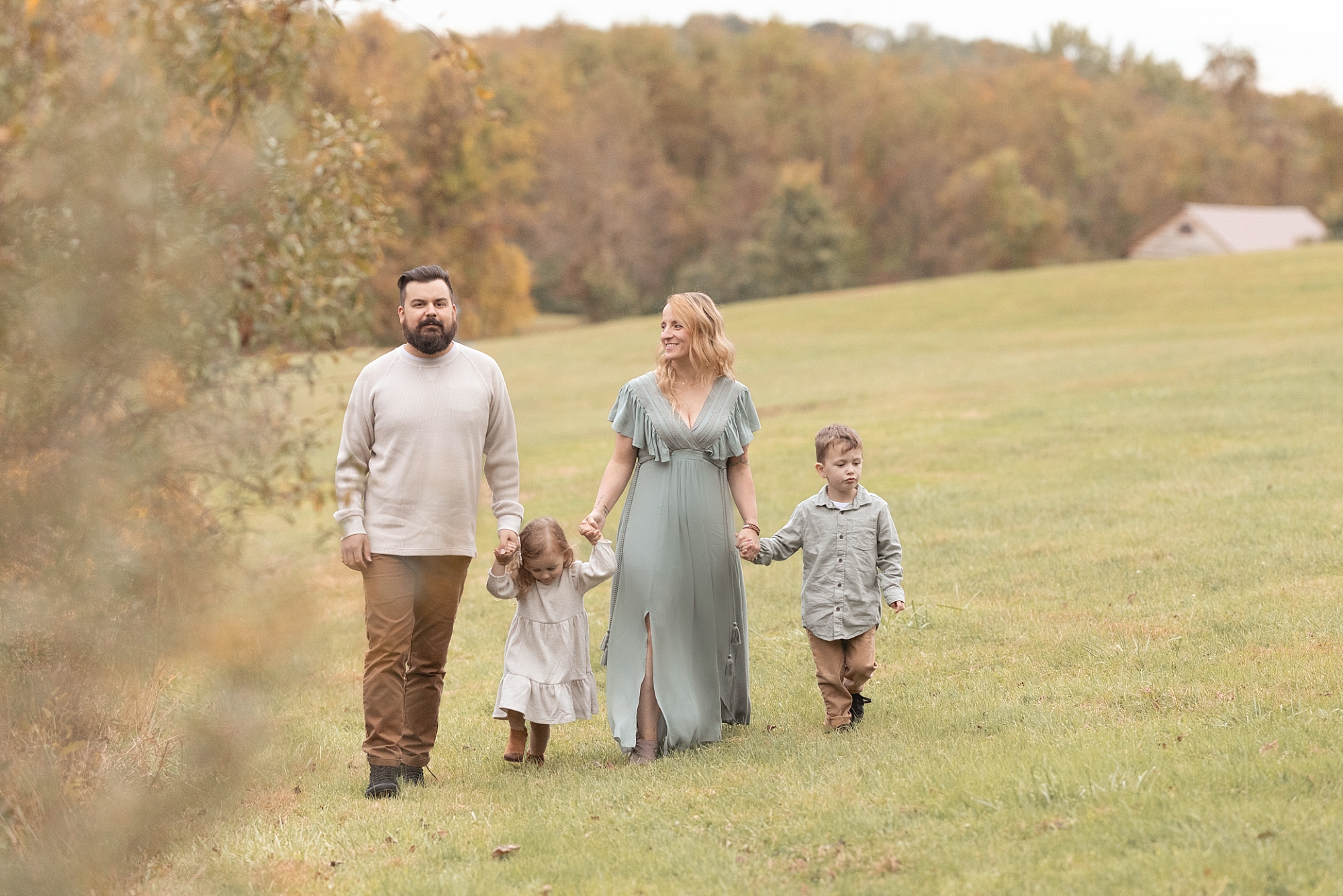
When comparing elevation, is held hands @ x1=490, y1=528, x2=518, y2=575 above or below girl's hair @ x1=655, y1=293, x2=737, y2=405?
below

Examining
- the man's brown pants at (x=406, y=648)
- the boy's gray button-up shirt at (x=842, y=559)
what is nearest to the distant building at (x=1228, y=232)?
the boy's gray button-up shirt at (x=842, y=559)

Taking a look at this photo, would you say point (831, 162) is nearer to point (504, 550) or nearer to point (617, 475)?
point (617, 475)

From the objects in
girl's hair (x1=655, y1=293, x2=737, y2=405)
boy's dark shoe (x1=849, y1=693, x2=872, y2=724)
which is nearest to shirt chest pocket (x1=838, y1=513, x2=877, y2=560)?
boy's dark shoe (x1=849, y1=693, x2=872, y2=724)

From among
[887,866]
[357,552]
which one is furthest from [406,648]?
[887,866]

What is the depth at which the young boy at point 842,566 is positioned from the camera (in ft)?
20.9

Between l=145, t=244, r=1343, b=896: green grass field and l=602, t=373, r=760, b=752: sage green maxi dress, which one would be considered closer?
l=145, t=244, r=1343, b=896: green grass field

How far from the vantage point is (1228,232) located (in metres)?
76.0

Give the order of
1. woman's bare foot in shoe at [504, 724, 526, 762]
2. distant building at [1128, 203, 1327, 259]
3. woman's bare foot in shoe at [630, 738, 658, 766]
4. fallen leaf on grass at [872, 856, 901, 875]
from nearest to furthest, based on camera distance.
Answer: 1. fallen leaf on grass at [872, 856, 901, 875]
2. woman's bare foot in shoe at [630, 738, 658, 766]
3. woman's bare foot in shoe at [504, 724, 526, 762]
4. distant building at [1128, 203, 1327, 259]

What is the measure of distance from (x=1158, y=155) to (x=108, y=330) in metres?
94.0

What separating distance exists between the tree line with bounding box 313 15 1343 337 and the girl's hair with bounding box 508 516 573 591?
198 ft

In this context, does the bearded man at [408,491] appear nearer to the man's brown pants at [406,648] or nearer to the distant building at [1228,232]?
the man's brown pants at [406,648]

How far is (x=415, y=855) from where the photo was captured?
507 centimetres

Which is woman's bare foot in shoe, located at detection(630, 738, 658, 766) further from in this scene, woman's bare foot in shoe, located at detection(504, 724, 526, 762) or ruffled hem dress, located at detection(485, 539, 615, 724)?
woman's bare foot in shoe, located at detection(504, 724, 526, 762)

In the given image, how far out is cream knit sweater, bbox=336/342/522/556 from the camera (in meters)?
5.97
